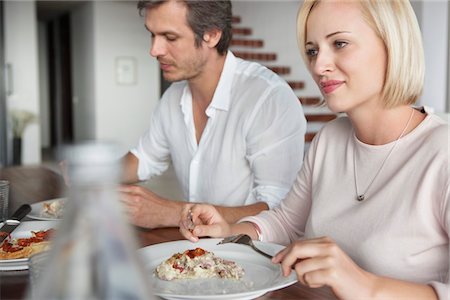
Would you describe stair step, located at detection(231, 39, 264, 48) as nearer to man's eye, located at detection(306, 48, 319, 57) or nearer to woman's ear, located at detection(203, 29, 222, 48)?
woman's ear, located at detection(203, 29, 222, 48)

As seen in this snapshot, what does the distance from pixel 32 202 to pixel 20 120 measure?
705 centimetres

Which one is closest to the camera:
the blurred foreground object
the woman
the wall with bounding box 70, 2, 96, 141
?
the blurred foreground object

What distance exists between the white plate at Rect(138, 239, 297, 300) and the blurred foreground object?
1.29 ft

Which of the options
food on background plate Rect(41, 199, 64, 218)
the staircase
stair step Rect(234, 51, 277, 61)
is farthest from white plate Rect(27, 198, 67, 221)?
stair step Rect(234, 51, 277, 61)

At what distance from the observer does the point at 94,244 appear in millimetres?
365

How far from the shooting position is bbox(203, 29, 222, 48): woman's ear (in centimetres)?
206

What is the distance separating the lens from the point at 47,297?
37 cm

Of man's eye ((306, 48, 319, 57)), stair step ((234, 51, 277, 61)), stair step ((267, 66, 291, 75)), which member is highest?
stair step ((234, 51, 277, 61))

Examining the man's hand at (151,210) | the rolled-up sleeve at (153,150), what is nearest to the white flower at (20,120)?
the rolled-up sleeve at (153,150)

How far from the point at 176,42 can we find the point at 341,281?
1.32 meters

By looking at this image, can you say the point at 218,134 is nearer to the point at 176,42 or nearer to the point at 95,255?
the point at 176,42

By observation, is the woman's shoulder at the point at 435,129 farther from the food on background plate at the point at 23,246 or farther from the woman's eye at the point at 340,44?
the food on background plate at the point at 23,246

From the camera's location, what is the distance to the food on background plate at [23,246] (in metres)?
1.08

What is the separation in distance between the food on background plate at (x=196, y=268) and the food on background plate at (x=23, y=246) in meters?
0.21
